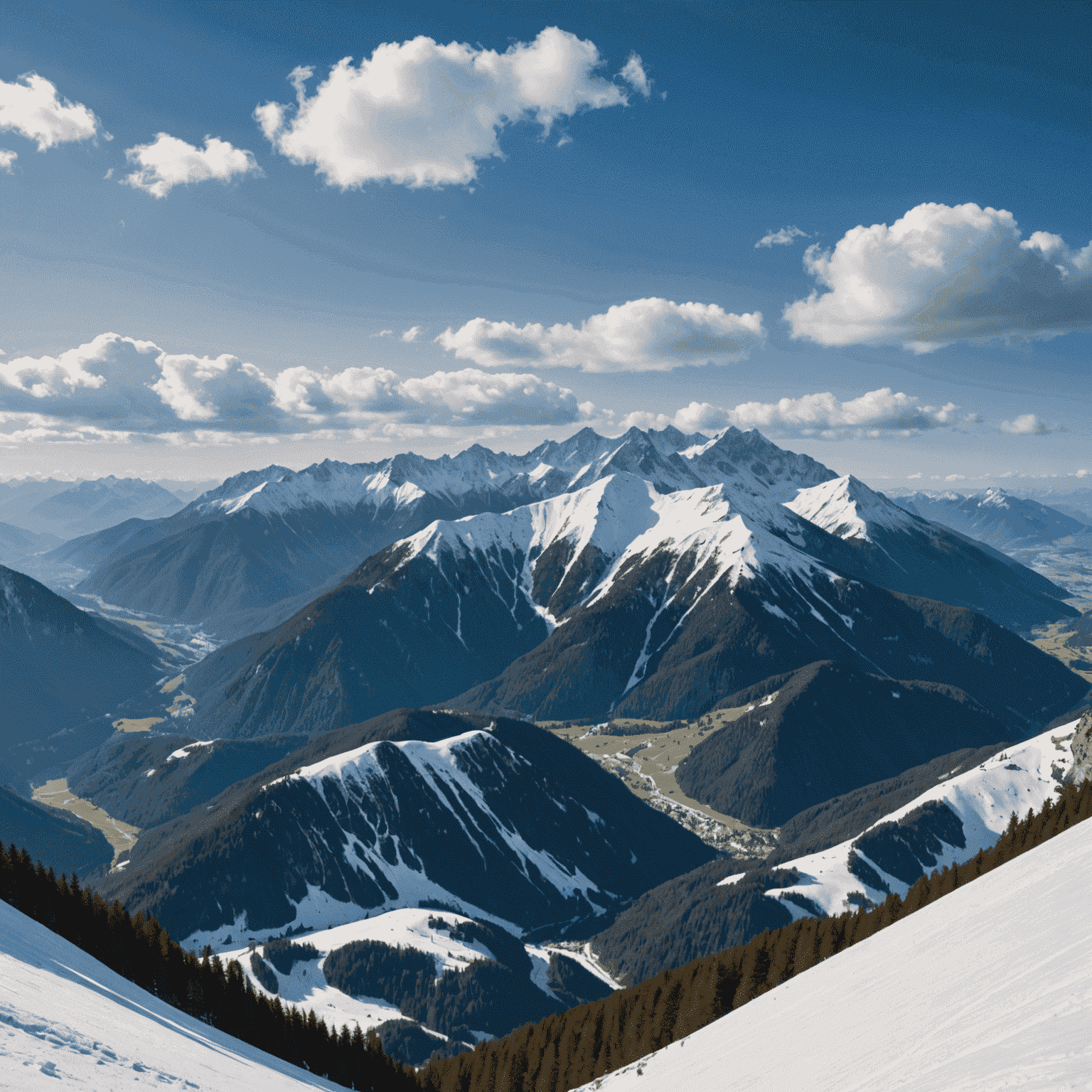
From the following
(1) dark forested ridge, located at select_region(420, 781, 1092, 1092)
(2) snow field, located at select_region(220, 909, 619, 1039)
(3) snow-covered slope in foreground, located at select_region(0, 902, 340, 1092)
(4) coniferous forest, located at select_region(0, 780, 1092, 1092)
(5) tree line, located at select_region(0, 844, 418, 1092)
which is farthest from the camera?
(2) snow field, located at select_region(220, 909, 619, 1039)

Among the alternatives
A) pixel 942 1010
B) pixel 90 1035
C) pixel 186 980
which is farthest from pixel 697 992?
pixel 90 1035

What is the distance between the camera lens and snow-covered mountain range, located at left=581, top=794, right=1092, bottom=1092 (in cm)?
2556

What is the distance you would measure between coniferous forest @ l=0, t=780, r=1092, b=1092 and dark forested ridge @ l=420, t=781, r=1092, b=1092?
0.45ft

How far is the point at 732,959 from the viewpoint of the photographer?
75.2m

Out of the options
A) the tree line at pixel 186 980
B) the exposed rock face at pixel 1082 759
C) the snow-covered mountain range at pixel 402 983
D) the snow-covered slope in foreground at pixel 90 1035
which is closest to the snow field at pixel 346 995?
the snow-covered mountain range at pixel 402 983

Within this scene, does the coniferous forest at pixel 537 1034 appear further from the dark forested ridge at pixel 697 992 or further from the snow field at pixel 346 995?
the snow field at pixel 346 995

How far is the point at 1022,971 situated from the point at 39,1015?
132ft

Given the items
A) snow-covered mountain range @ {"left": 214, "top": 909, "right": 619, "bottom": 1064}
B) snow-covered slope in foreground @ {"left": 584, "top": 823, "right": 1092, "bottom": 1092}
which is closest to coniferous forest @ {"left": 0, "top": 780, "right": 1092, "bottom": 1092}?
snow-covered slope in foreground @ {"left": 584, "top": 823, "right": 1092, "bottom": 1092}

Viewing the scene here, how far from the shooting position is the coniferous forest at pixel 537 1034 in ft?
209

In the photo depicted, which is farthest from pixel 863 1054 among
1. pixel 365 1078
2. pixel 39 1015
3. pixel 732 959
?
pixel 365 1078

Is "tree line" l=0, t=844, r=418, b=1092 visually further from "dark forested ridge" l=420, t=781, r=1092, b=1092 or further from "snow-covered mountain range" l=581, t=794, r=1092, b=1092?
"snow-covered mountain range" l=581, t=794, r=1092, b=1092

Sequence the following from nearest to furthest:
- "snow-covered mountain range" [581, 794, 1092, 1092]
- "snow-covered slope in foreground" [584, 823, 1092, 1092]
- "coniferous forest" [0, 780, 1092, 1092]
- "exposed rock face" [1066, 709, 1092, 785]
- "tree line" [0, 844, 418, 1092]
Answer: "snow-covered slope in foreground" [584, 823, 1092, 1092] < "snow-covered mountain range" [581, 794, 1092, 1092] < "tree line" [0, 844, 418, 1092] < "coniferous forest" [0, 780, 1092, 1092] < "exposed rock face" [1066, 709, 1092, 785]

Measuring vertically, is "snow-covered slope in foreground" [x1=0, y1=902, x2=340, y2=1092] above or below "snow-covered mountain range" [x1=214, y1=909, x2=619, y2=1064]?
above

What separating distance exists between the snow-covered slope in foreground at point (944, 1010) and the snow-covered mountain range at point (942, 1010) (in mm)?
97
